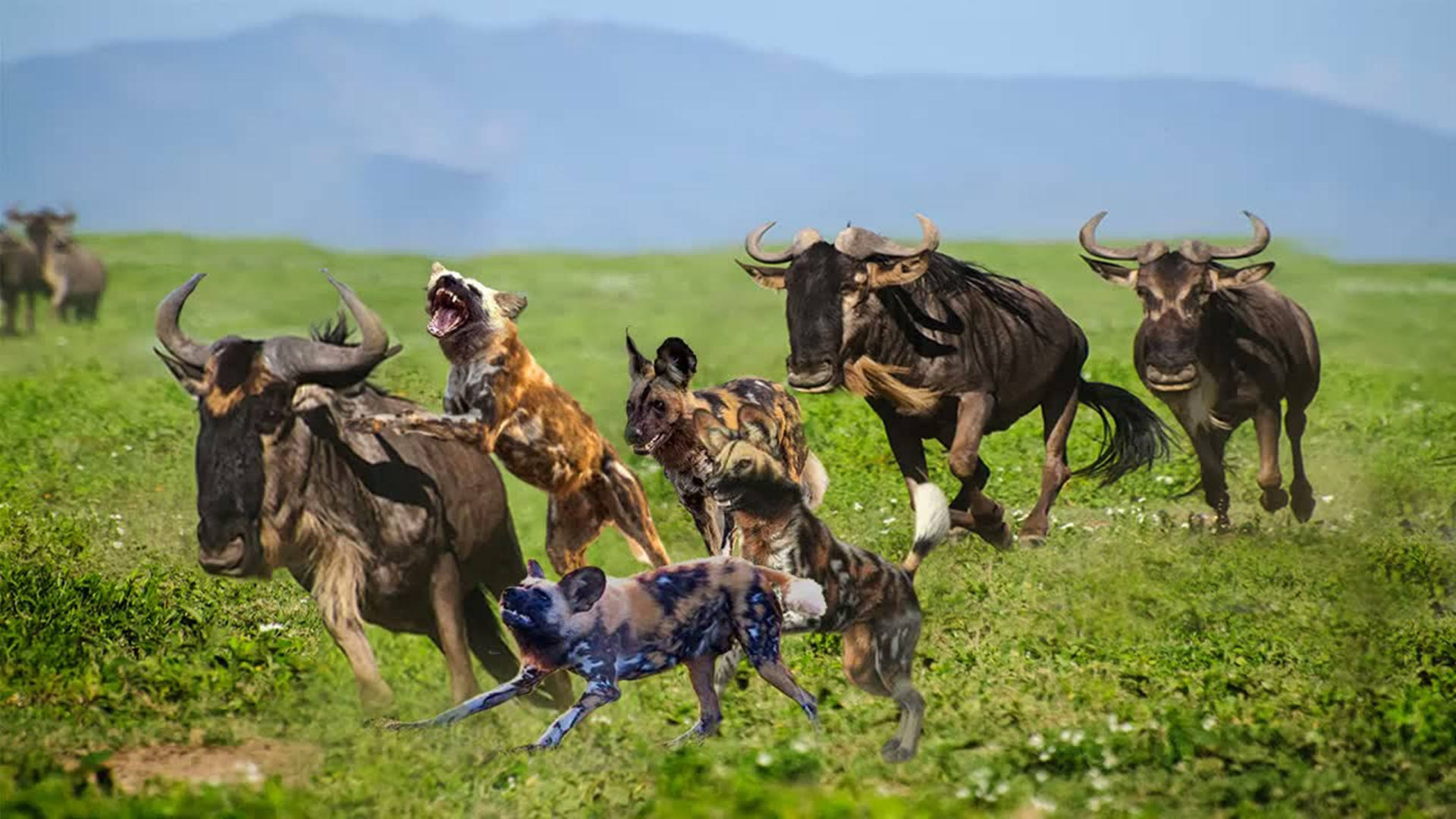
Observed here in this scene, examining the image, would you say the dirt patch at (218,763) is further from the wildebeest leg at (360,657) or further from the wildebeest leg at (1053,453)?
the wildebeest leg at (1053,453)

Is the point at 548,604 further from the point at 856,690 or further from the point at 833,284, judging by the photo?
the point at 833,284

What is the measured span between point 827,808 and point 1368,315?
659 inches

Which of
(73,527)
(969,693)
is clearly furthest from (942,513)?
(73,527)

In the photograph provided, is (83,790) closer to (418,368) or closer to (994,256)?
(418,368)

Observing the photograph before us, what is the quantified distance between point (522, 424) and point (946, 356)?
10.2ft

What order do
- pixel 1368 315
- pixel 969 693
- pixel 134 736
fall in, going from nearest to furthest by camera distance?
pixel 134 736
pixel 969 693
pixel 1368 315

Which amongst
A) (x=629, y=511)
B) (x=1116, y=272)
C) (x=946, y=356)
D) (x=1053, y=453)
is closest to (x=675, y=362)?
(x=629, y=511)

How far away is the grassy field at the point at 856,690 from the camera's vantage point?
10719 millimetres

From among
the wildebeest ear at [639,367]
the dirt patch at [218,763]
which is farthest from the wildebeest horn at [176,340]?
the wildebeest ear at [639,367]

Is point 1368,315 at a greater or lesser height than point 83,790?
greater

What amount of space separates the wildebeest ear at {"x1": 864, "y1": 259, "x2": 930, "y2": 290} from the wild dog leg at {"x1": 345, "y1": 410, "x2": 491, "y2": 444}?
2.71m

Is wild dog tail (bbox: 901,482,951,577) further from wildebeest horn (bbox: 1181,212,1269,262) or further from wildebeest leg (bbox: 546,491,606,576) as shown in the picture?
wildebeest horn (bbox: 1181,212,1269,262)

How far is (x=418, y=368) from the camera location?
18094 millimetres

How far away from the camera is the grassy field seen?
1072 cm
